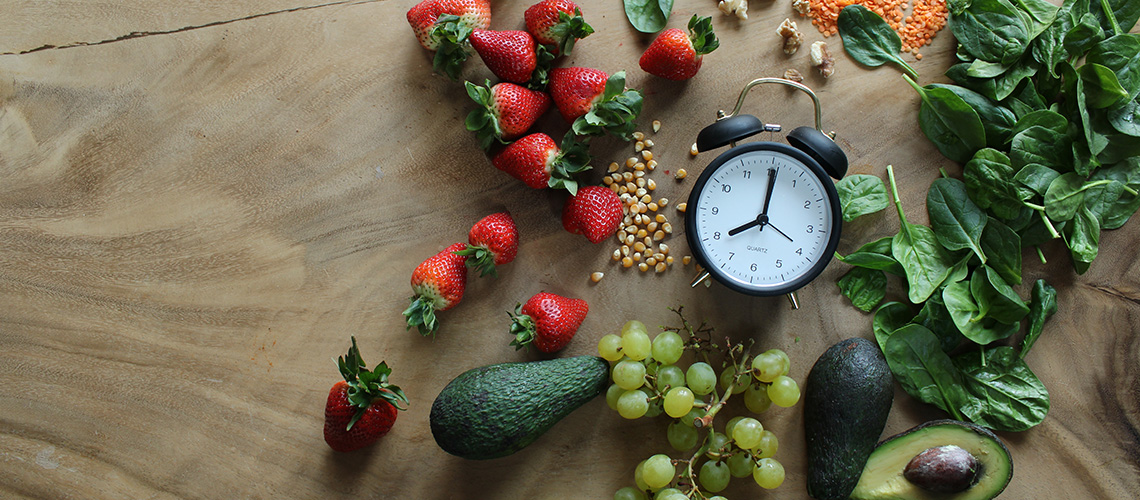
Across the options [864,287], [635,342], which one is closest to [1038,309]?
[864,287]

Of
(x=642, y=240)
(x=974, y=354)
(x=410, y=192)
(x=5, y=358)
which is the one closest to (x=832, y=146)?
(x=642, y=240)

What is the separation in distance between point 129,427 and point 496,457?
29.9 inches

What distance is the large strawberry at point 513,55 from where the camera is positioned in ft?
4.05

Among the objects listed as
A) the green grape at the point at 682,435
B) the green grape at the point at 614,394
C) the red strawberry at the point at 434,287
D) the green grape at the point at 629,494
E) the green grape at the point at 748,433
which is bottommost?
the green grape at the point at 629,494

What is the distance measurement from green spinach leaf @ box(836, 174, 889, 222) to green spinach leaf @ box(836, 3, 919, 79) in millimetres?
235

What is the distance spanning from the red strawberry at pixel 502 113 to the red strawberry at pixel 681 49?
0.24 m

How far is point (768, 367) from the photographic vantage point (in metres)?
1.21

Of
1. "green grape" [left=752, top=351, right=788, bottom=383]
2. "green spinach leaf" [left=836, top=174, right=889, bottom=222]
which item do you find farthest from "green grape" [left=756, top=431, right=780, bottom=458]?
"green spinach leaf" [left=836, top=174, right=889, bottom=222]

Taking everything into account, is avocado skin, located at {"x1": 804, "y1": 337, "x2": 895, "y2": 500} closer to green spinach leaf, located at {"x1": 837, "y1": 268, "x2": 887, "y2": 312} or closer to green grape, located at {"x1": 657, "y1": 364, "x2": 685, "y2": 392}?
green spinach leaf, located at {"x1": 837, "y1": 268, "x2": 887, "y2": 312}

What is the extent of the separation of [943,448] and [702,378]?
45cm

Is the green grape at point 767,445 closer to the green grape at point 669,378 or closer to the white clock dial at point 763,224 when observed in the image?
the green grape at point 669,378

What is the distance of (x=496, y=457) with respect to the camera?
1.20 metres

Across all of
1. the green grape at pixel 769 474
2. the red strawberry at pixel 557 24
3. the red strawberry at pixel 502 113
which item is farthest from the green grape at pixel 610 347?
the red strawberry at pixel 557 24

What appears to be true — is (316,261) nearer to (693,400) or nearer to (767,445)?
(693,400)
